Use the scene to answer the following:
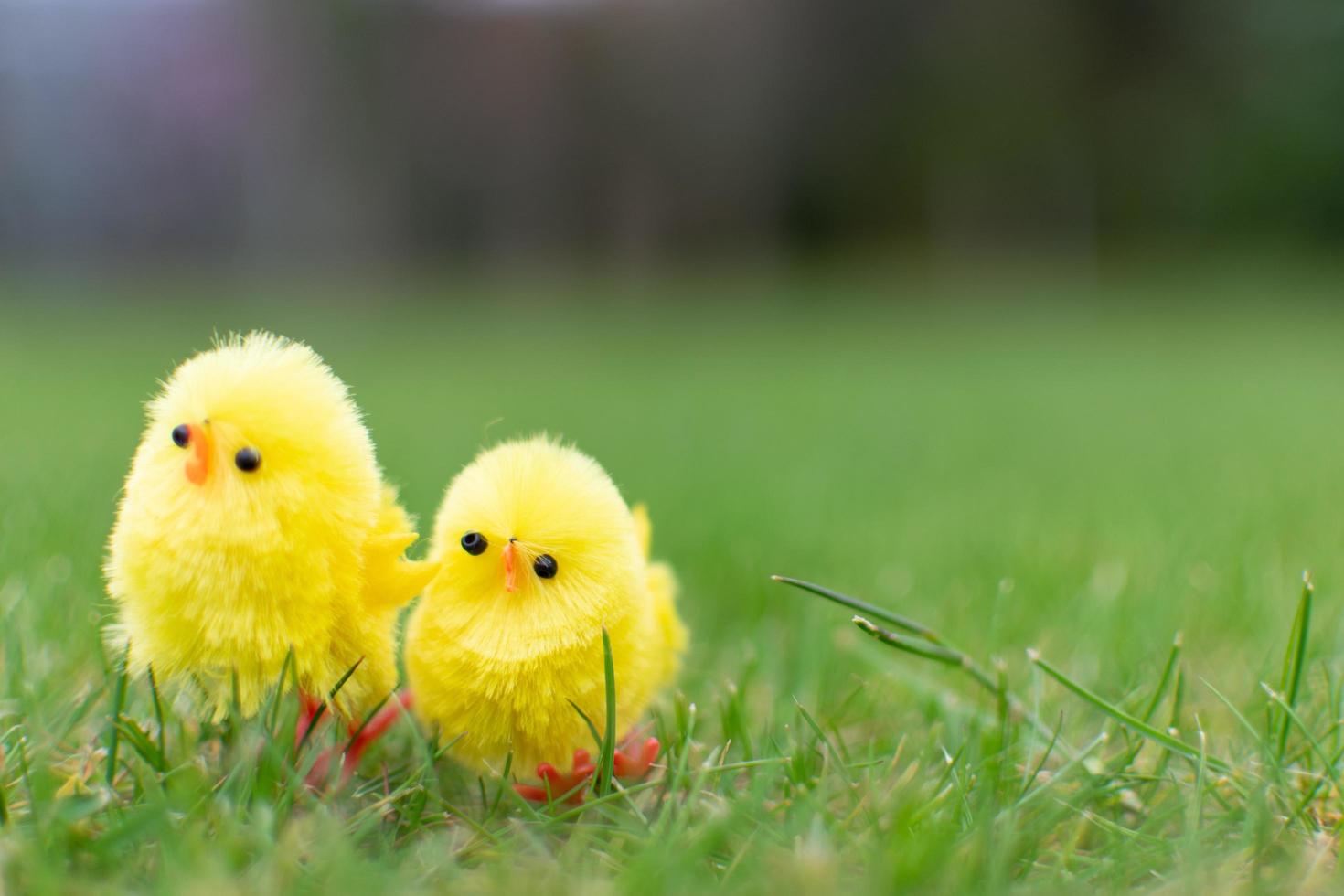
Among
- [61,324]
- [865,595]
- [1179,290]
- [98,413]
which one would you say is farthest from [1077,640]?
[1179,290]

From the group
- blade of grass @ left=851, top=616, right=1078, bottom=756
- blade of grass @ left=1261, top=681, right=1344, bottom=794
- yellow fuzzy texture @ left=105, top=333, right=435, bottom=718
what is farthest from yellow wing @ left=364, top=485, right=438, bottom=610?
blade of grass @ left=1261, top=681, right=1344, bottom=794

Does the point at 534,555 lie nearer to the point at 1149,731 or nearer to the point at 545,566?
the point at 545,566

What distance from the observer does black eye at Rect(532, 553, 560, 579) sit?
2.57 feet

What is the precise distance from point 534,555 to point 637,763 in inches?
6.8

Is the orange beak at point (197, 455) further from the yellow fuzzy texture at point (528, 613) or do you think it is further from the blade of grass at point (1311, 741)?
the blade of grass at point (1311, 741)

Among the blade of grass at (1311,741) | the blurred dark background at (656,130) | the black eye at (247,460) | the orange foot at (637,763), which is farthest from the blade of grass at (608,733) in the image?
the blurred dark background at (656,130)

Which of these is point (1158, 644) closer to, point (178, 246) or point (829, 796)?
point (829, 796)

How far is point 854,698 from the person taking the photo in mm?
1046

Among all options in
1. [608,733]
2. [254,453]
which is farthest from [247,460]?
[608,733]

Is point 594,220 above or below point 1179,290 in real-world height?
above

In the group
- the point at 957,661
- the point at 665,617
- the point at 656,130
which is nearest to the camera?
the point at 957,661

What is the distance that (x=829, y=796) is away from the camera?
797 mm

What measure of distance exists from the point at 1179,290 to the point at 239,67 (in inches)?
426

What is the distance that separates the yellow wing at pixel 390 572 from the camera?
30.8 inches
